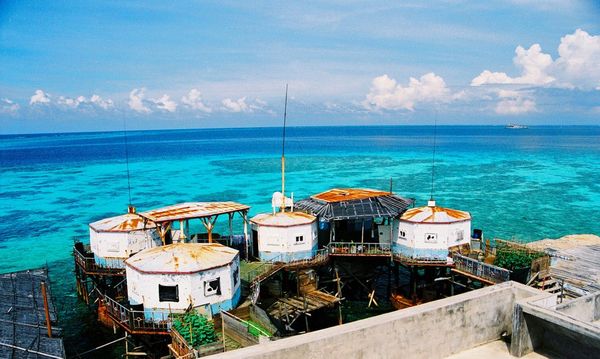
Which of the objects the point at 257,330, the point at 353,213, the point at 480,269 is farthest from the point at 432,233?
the point at 257,330

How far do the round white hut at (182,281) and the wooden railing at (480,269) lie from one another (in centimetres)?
1566

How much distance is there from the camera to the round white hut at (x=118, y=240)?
32000 mm

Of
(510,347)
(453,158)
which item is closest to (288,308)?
(510,347)

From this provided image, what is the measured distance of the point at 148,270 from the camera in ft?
79.4

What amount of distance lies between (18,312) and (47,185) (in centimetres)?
8148

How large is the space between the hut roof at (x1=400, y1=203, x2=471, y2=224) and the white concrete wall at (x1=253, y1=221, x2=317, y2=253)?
24.4 ft

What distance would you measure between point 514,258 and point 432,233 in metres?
5.58

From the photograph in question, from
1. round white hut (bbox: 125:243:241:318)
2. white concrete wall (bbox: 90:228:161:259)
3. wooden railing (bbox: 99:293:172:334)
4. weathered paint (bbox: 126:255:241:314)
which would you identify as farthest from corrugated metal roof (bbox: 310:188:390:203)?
wooden railing (bbox: 99:293:172:334)

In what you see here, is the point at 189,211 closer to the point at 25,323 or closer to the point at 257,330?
the point at 257,330

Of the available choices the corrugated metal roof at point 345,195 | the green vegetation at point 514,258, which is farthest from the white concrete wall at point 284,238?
the green vegetation at point 514,258

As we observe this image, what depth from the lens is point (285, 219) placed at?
32531 mm

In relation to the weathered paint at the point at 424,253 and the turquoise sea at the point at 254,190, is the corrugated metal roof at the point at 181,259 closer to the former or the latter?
the turquoise sea at the point at 254,190

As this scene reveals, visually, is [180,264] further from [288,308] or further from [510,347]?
[510,347]

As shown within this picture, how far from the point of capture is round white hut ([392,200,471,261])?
105 feet
